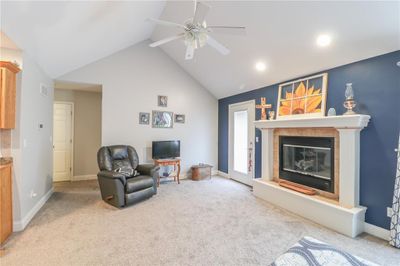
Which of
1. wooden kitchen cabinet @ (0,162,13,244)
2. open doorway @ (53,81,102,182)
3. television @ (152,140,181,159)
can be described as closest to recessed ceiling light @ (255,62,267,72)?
television @ (152,140,181,159)

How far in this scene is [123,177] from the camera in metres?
3.43

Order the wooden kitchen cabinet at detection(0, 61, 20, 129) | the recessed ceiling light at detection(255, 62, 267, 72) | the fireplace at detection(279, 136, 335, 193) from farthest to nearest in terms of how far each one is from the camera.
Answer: the recessed ceiling light at detection(255, 62, 267, 72) → the fireplace at detection(279, 136, 335, 193) → the wooden kitchen cabinet at detection(0, 61, 20, 129)

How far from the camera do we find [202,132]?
5941 mm

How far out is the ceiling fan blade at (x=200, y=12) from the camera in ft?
5.86

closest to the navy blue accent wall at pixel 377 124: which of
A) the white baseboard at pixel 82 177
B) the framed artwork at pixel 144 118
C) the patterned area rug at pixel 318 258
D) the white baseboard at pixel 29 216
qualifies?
the patterned area rug at pixel 318 258

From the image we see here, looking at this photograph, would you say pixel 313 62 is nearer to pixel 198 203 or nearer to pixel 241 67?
pixel 241 67

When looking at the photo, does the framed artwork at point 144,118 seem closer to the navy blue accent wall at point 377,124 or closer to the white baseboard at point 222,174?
the white baseboard at point 222,174

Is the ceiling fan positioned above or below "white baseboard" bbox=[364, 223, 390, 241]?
above

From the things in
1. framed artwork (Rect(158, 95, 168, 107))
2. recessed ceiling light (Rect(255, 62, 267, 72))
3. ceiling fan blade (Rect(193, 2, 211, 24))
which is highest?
recessed ceiling light (Rect(255, 62, 267, 72))

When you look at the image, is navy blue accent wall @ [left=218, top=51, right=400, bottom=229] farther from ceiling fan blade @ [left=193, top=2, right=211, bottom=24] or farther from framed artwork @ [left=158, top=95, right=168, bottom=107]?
framed artwork @ [left=158, top=95, right=168, bottom=107]

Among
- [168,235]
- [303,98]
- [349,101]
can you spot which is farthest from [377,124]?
[168,235]

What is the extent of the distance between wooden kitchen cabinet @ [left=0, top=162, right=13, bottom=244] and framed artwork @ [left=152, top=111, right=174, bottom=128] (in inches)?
120

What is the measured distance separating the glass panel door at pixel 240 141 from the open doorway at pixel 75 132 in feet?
12.3

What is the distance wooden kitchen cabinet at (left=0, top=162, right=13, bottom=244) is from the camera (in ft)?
7.57
